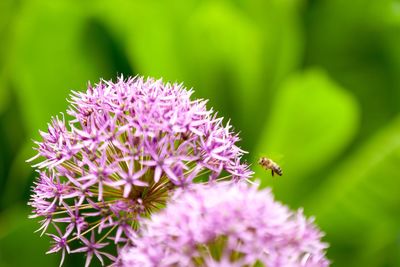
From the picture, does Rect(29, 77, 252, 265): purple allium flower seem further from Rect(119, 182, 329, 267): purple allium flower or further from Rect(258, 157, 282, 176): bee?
Rect(258, 157, 282, 176): bee

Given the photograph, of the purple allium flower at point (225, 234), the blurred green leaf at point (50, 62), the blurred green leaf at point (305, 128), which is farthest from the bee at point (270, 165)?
the blurred green leaf at point (50, 62)

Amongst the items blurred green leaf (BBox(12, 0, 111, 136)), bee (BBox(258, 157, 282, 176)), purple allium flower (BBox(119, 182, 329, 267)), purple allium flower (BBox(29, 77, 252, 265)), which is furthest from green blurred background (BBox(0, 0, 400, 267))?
purple allium flower (BBox(119, 182, 329, 267))

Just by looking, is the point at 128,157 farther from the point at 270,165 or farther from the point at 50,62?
the point at 50,62

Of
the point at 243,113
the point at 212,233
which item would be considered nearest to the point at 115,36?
the point at 243,113

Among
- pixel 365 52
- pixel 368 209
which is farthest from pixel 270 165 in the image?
pixel 365 52

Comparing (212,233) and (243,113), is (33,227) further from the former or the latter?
(212,233)

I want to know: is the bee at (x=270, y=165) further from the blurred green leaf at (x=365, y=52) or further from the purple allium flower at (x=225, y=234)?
the blurred green leaf at (x=365, y=52)
